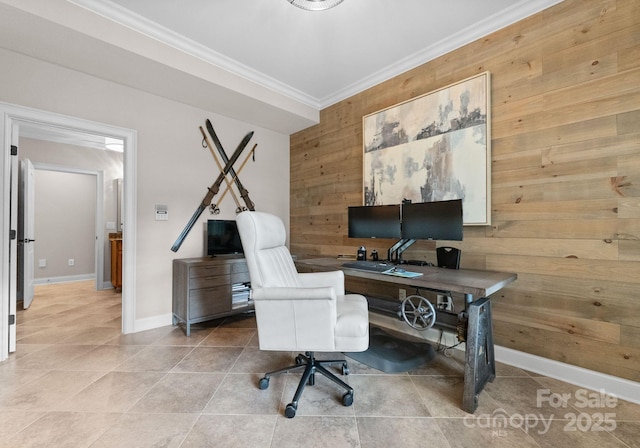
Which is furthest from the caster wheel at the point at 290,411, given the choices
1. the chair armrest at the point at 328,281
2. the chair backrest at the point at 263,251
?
the chair armrest at the point at 328,281

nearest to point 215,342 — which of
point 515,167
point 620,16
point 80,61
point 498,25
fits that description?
point 80,61

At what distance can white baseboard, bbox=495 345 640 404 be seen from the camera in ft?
5.59

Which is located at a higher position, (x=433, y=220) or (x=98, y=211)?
(x=98, y=211)

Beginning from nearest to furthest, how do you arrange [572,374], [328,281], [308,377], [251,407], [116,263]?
[251,407], [308,377], [572,374], [328,281], [116,263]

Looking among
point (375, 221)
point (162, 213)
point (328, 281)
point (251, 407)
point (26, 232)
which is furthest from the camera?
point (26, 232)

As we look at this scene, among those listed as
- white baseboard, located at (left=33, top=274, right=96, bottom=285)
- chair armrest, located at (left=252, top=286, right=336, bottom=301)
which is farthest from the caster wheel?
white baseboard, located at (left=33, top=274, right=96, bottom=285)

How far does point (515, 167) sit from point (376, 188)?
4.06 ft

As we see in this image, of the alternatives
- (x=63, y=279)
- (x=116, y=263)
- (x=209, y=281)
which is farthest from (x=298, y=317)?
(x=63, y=279)

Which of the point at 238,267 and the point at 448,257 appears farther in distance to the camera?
the point at 238,267

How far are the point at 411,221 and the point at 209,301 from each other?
7.18 ft

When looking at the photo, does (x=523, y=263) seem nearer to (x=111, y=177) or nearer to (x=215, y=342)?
(x=215, y=342)

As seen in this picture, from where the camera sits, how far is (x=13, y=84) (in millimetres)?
2285

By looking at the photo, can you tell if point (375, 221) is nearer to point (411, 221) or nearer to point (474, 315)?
point (411, 221)

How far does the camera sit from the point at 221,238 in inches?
131
